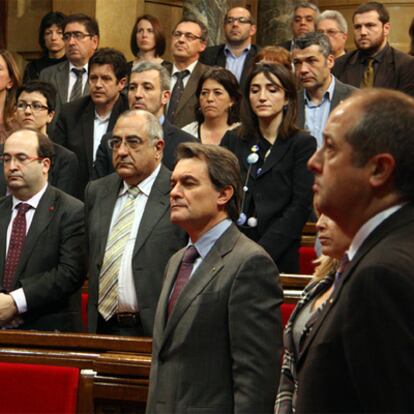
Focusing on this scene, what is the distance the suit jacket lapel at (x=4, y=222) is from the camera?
423 centimetres

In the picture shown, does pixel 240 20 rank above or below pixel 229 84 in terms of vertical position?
above

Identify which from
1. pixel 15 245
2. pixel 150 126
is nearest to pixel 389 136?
pixel 150 126

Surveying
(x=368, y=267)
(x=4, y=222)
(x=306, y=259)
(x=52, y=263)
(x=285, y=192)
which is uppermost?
(x=368, y=267)

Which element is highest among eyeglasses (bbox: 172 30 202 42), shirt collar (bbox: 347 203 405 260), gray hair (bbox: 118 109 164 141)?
eyeglasses (bbox: 172 30 202 42)

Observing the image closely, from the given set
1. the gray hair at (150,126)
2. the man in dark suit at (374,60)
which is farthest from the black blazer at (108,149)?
the man in dark suit at (374,60)

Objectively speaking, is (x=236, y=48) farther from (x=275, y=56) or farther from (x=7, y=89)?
(x=7, y=89)

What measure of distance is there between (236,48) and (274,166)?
2.60 m

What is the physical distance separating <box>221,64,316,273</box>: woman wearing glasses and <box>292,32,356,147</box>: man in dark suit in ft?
3.20

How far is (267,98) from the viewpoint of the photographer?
476 cm

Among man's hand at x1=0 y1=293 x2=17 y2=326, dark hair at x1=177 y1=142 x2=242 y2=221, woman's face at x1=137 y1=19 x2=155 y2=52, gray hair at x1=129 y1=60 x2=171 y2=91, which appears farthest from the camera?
woman's face at x1=137 y1=19 x2=155 y2=52

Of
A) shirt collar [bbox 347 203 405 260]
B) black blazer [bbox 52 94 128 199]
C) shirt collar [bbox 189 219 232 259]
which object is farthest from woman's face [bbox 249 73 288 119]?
shirt collar [bbox 347 203 405 260]

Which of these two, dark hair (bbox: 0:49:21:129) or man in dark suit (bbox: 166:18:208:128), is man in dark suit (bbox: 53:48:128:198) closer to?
dark hair (bbox: 0:49:21:129)

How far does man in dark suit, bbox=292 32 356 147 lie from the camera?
229 inches

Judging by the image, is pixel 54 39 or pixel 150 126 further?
pixel 54 39
